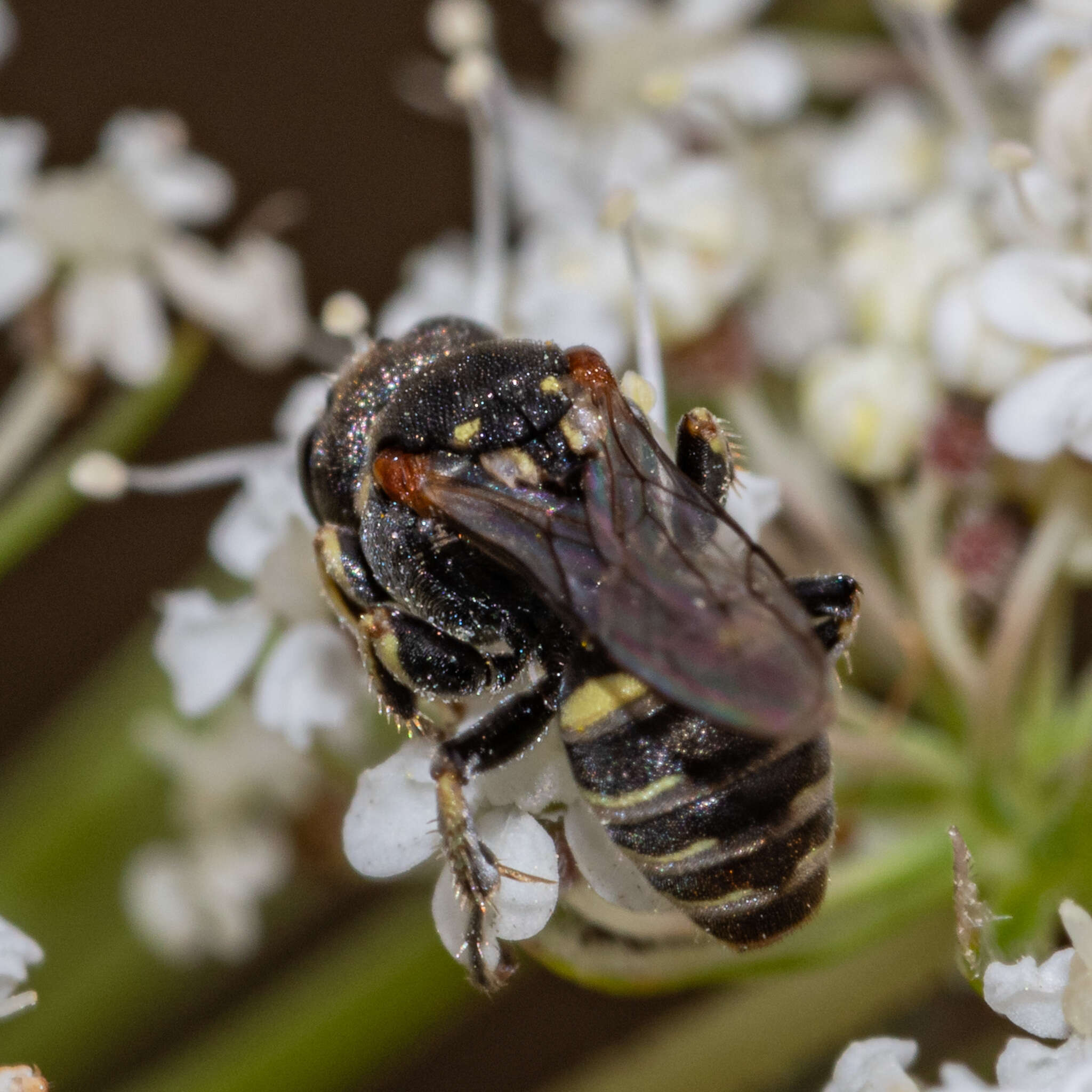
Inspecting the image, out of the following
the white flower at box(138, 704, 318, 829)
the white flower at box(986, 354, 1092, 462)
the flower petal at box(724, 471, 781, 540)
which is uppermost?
the flower petal at box(724, 471, 781, 540)

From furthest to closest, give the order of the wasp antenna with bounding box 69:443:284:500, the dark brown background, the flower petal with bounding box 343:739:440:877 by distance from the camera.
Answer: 1. the dark brown background
2. the wasp antenna with bounding box 69:443:284:500
3. the flower petal with bounding box 343:739:440:877

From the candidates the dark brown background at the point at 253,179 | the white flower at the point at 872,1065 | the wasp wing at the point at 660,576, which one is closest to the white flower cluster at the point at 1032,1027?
the white flower at the point at 872,1065

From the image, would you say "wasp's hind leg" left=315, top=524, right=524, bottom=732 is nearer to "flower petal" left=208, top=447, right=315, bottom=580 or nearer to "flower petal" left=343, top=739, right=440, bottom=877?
"flower petal" left=343, top=739, right=440, bottom=877

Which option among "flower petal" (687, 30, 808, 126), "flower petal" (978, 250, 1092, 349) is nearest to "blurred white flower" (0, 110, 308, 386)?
"flower petal" (687, 30, 808, 126)

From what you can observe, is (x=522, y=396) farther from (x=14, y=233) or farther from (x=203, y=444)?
(x=203, y=444)

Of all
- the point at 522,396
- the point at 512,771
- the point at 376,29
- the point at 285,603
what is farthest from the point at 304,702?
the point at 376,29

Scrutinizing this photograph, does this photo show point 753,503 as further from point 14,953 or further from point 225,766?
point 225,766

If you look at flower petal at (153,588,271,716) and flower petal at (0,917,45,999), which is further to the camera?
flower petal at (153,588,271,716)

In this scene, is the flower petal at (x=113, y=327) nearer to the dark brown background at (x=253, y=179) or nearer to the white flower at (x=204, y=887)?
the white flower at (x=204, y=887)
